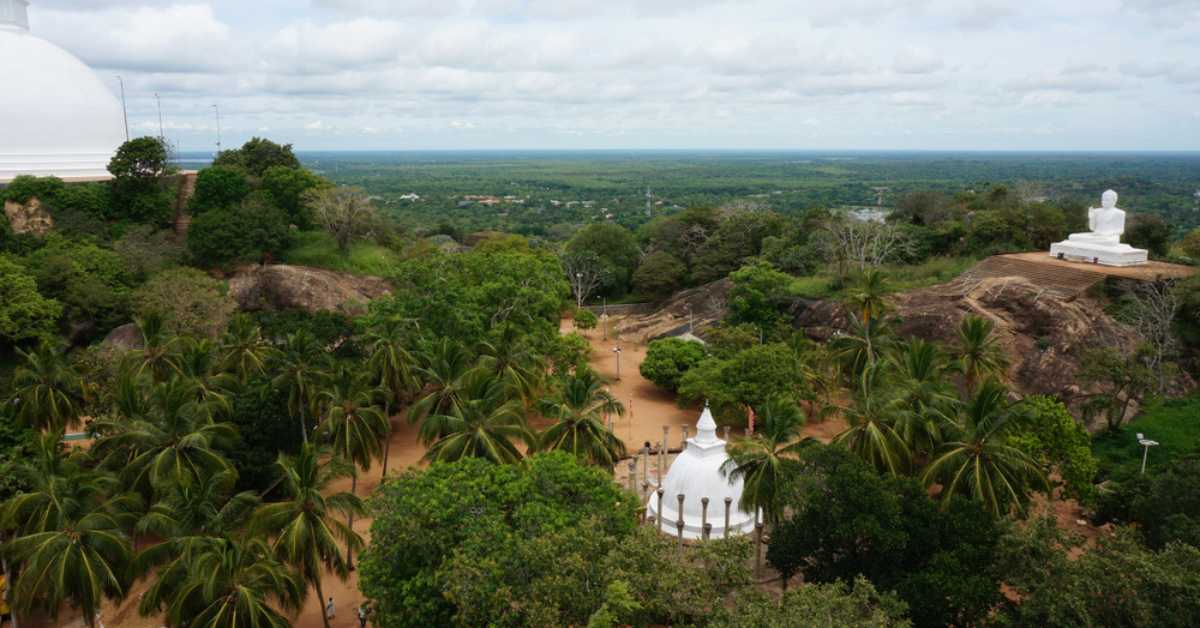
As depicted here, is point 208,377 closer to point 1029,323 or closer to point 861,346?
point 861,346

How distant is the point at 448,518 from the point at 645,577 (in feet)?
15.2

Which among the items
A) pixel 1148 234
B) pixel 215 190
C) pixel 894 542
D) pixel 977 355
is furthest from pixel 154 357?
pixel 1148 234

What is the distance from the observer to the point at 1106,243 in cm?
3656

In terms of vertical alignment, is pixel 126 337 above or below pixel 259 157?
below

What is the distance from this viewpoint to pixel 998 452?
20188 mm

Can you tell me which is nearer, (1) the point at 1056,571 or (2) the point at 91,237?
(1) the point at 1056,571

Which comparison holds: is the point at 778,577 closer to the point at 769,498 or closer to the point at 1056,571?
the point at 769,498

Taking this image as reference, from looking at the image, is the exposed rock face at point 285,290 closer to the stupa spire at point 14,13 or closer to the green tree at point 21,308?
the green tree at point 21,308

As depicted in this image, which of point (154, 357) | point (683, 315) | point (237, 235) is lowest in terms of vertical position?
point (683, 315)

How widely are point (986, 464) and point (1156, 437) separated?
506 inches

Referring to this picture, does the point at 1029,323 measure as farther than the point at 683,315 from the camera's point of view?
No

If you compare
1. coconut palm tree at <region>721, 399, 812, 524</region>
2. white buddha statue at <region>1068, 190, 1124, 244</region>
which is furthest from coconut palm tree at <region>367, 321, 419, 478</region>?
white buddha statue at <region>1068, 190, 1124, 244</region>

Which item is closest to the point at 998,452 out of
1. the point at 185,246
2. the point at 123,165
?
the point at 185,246

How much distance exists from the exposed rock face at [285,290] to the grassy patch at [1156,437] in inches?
1324
